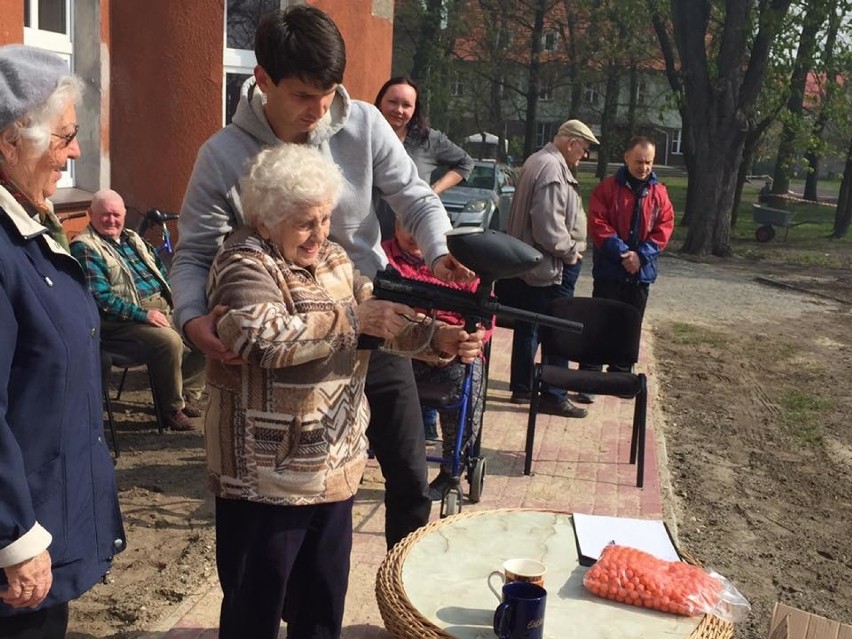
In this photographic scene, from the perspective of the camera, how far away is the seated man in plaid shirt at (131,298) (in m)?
5.96

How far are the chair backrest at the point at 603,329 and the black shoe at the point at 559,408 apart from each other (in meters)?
0.75

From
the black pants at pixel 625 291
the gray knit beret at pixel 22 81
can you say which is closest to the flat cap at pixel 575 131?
the black pants at pixel 625 291

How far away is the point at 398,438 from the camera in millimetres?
3400

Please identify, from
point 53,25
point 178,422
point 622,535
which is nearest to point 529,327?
point 178,422

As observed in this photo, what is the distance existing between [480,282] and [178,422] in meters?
4.13

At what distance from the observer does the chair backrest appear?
20.7ft

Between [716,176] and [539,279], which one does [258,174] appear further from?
[716,176]

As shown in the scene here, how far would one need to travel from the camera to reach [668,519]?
17.4 ft

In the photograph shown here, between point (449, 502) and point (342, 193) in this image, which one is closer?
point (342, 193)

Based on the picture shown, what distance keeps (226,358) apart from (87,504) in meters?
0.49

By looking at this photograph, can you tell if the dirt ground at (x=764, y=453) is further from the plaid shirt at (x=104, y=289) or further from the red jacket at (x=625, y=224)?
the plaid shirt at (x=104, y=289)

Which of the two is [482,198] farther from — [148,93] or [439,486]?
[439,486]

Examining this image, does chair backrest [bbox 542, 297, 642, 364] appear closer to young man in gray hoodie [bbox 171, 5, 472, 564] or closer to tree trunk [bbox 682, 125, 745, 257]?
young man in gray hoodie [bbox 171, 5, 472, 564]

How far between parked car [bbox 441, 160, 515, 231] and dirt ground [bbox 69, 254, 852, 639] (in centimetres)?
586
